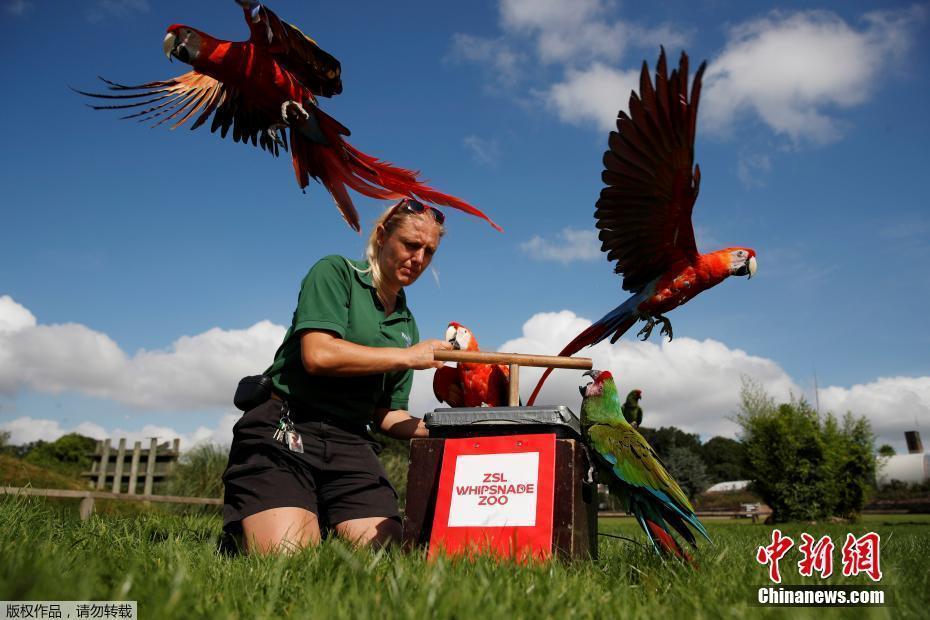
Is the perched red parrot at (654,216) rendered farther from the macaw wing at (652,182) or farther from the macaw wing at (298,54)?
the macaw wing at (298,54)

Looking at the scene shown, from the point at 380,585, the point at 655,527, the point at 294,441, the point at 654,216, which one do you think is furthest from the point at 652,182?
the point at 380,585

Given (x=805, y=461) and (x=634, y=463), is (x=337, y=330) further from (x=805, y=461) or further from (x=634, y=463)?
(x=805, y=461)

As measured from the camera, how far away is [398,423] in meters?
2.98

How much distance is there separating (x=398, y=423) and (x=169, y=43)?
104 inches

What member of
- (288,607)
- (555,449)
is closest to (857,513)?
(555,449)

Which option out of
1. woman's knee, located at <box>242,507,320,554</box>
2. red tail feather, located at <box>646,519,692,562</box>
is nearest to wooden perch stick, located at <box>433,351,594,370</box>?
red tail feather, located at <box>646,519,692,562</box>

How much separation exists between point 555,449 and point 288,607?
1065 mm

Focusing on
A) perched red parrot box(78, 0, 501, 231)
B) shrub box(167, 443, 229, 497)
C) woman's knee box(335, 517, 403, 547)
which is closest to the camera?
woman's knee box(335, 517, 403, 547)

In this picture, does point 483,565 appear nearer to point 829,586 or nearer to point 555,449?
point 555,449

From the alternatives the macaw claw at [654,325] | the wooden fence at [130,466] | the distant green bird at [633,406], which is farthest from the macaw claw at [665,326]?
the wooden fence at [130,466]

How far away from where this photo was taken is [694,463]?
37625 mm

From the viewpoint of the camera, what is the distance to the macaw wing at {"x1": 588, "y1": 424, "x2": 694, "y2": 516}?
214 centimetres

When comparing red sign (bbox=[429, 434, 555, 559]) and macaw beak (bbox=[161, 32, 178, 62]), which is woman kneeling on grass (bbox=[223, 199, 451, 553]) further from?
macaw beak (bbox=[161, 32, 178, 62])

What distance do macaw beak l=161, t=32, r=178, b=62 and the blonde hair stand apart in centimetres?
176
